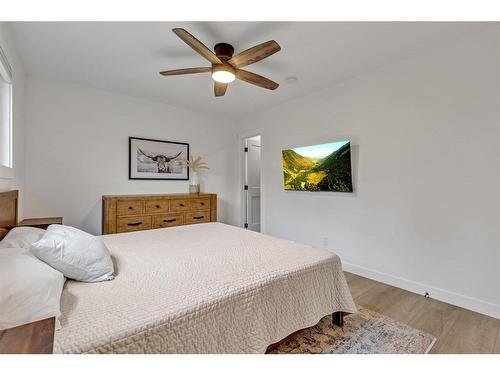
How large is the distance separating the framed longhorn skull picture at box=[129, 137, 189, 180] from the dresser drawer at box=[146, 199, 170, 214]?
58 cm

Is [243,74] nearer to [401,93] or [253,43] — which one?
[253,43]

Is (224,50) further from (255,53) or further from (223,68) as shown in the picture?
(255,53)

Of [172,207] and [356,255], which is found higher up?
[172,207]

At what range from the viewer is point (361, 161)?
2.93 meters

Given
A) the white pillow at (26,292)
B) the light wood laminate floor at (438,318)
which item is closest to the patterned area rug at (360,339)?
the light wood laminate floor at (438,318)

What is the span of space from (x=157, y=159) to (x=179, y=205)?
0.88m

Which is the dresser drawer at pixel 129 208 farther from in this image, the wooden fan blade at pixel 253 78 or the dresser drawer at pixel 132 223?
the wooden fan blade at pixel 253 78

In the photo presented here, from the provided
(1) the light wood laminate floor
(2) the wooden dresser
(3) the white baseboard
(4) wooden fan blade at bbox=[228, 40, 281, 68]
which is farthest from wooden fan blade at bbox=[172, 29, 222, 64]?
(3) the white baseboard

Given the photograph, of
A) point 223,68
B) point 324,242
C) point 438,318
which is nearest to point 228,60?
point 223,68

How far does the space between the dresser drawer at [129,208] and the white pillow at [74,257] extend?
1.93m

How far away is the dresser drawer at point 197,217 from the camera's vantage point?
379 cm

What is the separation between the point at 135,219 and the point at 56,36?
2.13 meters
